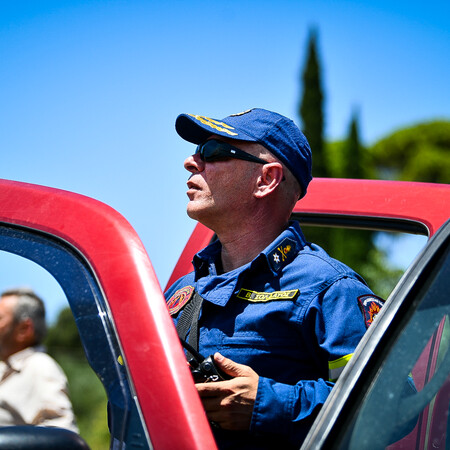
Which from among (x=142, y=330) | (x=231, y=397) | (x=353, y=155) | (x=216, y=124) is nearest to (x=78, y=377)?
(x=142, y=330)

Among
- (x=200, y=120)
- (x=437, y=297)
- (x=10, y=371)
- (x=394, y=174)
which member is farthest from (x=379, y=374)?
(x=394, y=174)

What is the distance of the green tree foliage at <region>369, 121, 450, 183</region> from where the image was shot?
100 feet

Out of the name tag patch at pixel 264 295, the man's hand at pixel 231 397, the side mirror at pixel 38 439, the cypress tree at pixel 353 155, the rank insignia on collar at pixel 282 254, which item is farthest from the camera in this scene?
the cypress tree at pixel 353 155

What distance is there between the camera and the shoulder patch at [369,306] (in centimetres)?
177

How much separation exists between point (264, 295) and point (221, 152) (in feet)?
1.92

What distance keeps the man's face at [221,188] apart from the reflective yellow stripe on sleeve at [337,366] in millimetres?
696

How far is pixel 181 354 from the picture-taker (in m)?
1.16

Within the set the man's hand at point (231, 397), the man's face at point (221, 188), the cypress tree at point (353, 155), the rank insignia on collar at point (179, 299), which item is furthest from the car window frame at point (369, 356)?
the cypress tree at point (353, 155)

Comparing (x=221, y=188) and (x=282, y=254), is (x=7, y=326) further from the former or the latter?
(x=221, y=188)

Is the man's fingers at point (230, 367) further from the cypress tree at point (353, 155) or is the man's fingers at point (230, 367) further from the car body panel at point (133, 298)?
the cypress tree at point (353, 155)

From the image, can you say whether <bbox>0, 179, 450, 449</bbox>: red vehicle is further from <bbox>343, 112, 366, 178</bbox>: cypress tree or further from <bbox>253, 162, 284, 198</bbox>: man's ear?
<bbox>343, 112, 366, 178</bbox>: cypress tree

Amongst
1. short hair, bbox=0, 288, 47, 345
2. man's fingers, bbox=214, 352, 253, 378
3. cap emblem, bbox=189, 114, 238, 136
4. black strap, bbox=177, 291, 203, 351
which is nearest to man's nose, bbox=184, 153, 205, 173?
cap emblem, bbox=189, 114, 238, 136

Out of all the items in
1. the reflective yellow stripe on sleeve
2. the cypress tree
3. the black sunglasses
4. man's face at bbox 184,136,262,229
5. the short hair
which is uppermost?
the cypress tree

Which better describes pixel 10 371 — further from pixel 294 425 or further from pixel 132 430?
pixel 294 425
